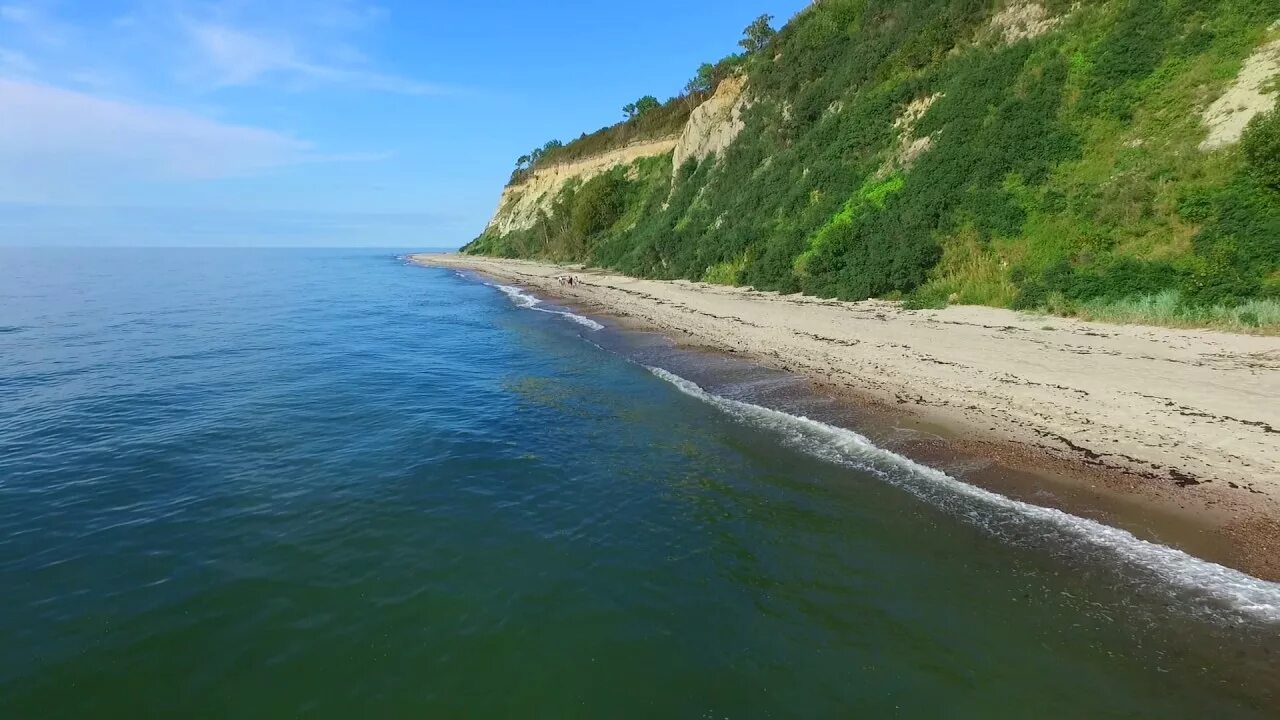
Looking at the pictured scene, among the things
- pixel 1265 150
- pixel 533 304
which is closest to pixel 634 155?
pixel 533 304

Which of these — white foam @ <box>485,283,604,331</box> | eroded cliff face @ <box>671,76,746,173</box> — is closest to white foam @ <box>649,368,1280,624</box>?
white foam @ <box>485,283,604,331</box>

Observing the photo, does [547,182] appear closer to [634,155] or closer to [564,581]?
[634,155]

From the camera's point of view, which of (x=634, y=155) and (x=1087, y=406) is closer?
(x=1087, y=406)

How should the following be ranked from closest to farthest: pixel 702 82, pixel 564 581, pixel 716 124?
pixel 564 581, pixel 716 124, pixel 702 82

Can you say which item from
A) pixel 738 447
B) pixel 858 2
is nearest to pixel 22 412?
pixel 738 447

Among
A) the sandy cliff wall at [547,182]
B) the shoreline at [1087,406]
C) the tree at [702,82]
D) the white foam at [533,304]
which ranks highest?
the tree at [702,82]

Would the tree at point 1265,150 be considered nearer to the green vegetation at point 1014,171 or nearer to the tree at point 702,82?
the green vegetation at point 1014,171

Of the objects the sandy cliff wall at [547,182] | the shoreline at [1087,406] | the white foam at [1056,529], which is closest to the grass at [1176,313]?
the shoreline at [1087,406]
